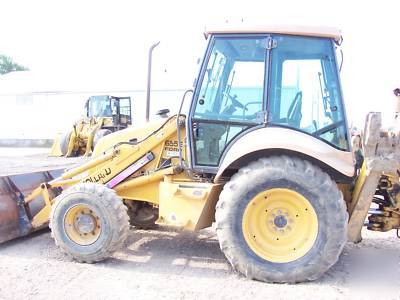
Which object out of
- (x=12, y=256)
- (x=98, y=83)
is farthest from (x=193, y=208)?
(x=98, y=83)

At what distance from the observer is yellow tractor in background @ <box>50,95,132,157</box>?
18.7 m

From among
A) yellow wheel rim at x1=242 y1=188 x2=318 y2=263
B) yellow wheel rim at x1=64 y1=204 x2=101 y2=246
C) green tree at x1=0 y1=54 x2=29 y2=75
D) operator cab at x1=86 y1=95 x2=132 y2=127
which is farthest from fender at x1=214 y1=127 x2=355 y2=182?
green tree at x1=0 y1=54 x2=29 y2=75

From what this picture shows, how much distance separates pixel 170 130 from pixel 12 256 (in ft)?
7.18

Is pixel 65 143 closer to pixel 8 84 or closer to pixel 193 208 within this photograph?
pixel 193 208

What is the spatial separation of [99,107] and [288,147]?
17023 millimetres

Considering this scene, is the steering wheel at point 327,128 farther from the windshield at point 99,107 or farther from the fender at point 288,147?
the windshield at point 99,107

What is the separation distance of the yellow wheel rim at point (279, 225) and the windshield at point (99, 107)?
54.0 ft

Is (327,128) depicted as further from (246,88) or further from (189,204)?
(189,204)

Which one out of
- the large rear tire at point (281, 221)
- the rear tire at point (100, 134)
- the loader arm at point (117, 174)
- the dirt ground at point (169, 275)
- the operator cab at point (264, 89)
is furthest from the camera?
the rear tire at point (100, 134)

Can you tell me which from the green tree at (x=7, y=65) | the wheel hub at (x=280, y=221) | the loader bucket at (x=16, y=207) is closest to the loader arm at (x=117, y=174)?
the loader bucket at (x=16, y=207)

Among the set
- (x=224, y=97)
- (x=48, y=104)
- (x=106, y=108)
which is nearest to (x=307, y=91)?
(x=224, y=97)

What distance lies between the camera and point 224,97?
457 centimetres

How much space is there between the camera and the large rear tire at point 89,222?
4.59 meters

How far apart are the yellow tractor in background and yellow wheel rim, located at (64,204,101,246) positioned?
1330 centimetres
